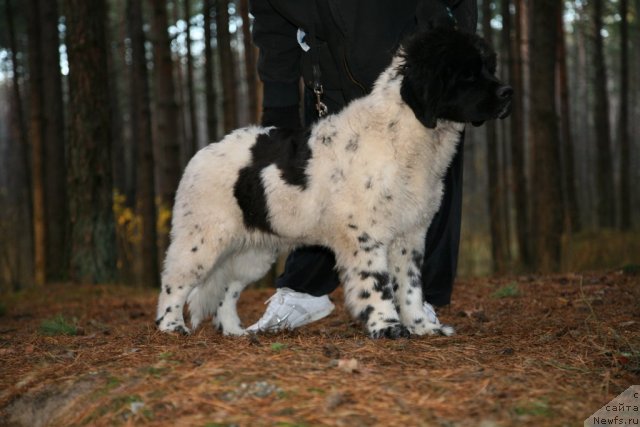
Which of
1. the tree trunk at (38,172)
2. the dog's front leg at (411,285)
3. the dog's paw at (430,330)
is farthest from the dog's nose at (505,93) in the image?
the tree trunk at (38,172)

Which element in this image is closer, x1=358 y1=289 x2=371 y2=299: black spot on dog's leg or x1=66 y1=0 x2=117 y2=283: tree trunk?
x1=358 y1=289 x2=371 y2=299: black spot on dog's leg

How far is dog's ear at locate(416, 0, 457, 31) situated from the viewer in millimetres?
4441

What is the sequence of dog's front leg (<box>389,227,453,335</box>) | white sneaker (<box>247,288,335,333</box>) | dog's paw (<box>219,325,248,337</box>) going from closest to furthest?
dog's front leg (<box>389,227,453,335</box>) < dog's paw (<box>219,325,248,337</box>) < white sneaker (<box>247,288,335,333</box>)

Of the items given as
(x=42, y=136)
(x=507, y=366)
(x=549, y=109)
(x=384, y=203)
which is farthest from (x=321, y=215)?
(x=42, y=136)

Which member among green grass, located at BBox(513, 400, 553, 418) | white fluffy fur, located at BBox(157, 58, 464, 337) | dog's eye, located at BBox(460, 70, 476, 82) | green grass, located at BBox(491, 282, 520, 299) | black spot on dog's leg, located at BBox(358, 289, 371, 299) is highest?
dog's eye, located at BBox(460, 70, 476, 82)

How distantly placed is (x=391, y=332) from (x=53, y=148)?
1037 cm

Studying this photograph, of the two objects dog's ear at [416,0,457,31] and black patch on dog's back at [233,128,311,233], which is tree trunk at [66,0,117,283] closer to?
black patch on dog's back at [233,128,311,233]

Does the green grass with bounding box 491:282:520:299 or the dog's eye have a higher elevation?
the dog's eye

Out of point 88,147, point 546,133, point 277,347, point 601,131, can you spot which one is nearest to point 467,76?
point 277,347

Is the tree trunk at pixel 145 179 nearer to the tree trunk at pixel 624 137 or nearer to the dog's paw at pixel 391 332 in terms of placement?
the dog's paw at pixel 391 332

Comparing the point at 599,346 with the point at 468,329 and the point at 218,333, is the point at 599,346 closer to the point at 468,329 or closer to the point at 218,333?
the point at 468,329

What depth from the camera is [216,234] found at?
4.82 meters

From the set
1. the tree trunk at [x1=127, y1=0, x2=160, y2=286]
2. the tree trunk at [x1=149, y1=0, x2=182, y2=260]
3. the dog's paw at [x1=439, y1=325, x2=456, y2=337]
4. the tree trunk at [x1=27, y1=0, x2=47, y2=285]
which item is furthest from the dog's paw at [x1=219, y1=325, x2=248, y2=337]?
the tree trunk at [x1=27, y1=0, x2=47, y2=285]

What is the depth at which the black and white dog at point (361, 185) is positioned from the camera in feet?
14.0
